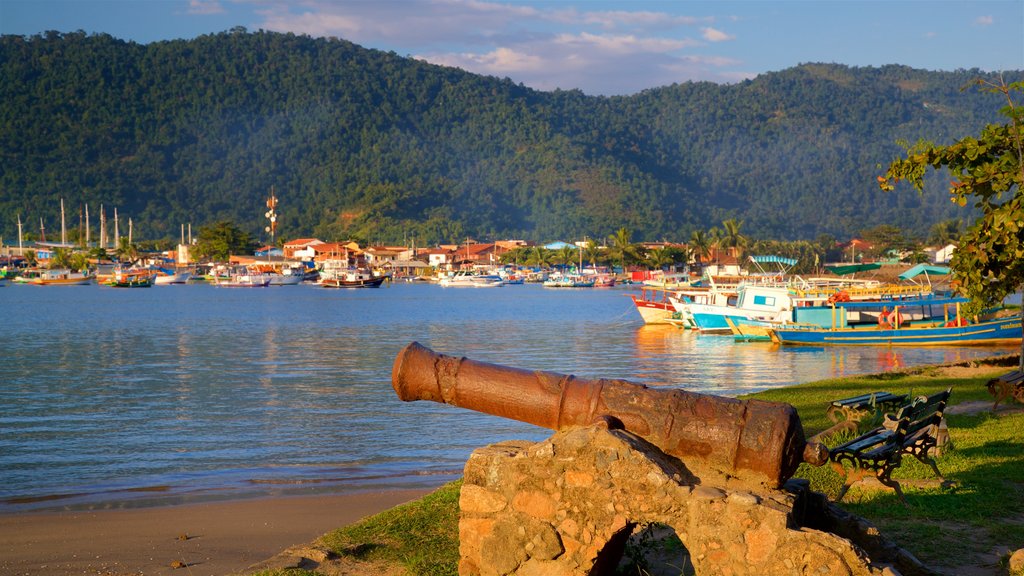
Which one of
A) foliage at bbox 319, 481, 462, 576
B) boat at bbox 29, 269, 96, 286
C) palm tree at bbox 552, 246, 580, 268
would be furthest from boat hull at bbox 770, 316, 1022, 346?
palm tree at bbox 552, 246, 580, 268

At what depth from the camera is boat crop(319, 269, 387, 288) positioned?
129 m

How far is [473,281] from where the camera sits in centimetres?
13788

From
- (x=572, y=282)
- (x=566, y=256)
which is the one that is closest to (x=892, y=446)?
(x=572, y=282)

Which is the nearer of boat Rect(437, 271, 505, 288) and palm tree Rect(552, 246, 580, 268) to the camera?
boat Rect(437, 271, 505, 288)

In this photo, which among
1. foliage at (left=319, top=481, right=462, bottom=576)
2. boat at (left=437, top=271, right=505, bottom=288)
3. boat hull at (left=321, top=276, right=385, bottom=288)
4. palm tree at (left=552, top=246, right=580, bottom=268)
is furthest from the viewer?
palm tree at (left=552, top=246, right=580, bottom=268)

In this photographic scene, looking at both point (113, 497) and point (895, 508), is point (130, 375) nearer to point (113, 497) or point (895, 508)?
point (113, 497)

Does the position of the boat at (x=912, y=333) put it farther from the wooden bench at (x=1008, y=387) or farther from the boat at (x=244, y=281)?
the boat at (x=244, y=281)

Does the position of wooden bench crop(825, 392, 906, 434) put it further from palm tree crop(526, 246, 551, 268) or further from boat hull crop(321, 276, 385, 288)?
palm tree crop(526, 246, 551, 268)

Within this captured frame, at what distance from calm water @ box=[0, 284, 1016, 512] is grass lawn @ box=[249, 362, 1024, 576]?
11.8ft

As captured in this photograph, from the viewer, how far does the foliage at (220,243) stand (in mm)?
162375

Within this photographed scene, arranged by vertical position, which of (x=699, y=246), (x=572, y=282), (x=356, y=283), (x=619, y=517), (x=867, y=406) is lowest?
(x=572, y=282)

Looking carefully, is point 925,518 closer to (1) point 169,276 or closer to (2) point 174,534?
(2) point 174,534

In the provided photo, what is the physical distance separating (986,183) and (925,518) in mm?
5249

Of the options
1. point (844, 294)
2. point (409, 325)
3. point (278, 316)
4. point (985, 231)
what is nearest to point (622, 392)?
point (985, 231)
